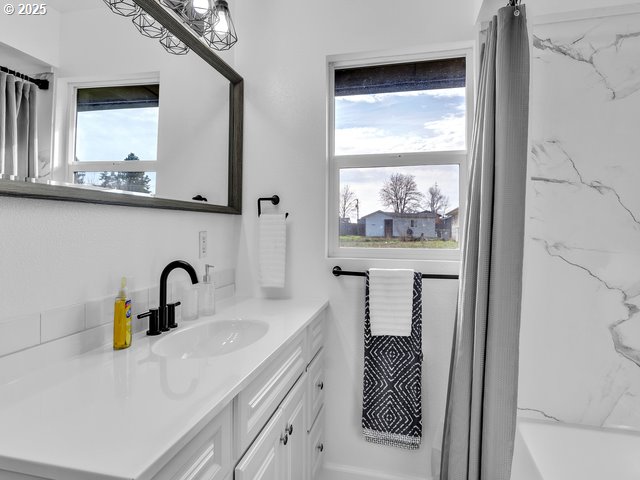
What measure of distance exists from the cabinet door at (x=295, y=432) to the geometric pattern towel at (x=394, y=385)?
0.39 meters

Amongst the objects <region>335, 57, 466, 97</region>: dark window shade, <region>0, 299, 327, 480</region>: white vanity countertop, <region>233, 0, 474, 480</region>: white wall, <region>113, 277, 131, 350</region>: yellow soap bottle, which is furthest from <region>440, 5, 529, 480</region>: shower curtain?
<region>113, 277, 131, 350</region>: yellow soap bottle

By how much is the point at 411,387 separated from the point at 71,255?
1.46m

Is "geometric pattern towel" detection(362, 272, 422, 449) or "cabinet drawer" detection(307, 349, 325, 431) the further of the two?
"geometric pattern towel" detection(362, 272, 422, 449)

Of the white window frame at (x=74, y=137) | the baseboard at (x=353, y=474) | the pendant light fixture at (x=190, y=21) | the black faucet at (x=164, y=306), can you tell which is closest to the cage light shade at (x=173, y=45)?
the pendant light fixture at (x=190, y=21)

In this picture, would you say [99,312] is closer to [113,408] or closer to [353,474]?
[113,408]

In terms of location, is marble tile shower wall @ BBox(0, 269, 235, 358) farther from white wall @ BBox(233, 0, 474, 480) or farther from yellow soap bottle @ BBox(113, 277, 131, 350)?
white wall @ BBox(233, 0, 474, 480)

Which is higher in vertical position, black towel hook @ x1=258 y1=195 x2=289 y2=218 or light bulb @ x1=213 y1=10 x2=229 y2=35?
light bulb @ x1=213 y1=10 x2=229 y2=35

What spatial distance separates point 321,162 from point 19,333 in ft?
4.55

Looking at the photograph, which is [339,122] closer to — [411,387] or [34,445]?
[411,387]

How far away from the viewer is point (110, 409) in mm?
707

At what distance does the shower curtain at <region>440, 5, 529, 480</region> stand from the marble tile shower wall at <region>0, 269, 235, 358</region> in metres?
1.19

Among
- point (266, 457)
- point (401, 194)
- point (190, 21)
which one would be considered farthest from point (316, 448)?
point (190, 21)

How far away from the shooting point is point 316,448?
1.69 meters

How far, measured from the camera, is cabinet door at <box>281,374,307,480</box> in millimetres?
1232
